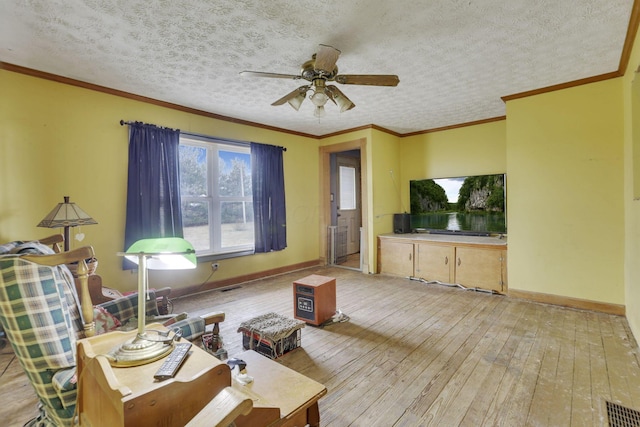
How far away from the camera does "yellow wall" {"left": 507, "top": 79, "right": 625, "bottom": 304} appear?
3102 millimetres

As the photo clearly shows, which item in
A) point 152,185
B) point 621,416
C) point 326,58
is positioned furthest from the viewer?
point 152,185

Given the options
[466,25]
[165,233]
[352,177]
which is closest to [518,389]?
[466,25]

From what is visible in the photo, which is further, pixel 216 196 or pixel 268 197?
pixel 268 197

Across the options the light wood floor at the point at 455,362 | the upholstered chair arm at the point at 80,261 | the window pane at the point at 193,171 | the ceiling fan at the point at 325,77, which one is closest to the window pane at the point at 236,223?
the window pane at the point at 193,171

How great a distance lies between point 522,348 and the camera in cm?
246

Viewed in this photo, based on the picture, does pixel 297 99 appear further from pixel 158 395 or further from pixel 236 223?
pixel 236 223

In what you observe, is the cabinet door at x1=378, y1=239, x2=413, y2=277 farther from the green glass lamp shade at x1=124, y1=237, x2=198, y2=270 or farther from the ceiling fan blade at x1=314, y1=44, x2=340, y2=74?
the green glass lamp shade at x1=124, y1=237, x2=198, y2=270

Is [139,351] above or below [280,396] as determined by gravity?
above

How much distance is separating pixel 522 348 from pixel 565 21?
257cm

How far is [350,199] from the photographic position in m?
6.84

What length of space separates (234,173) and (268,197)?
0.65 meters

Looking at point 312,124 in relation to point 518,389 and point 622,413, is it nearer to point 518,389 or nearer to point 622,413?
point 518,389

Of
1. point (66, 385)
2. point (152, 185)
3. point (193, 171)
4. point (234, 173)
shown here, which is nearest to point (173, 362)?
point (66, 385)

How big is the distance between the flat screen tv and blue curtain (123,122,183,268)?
12.9ft
